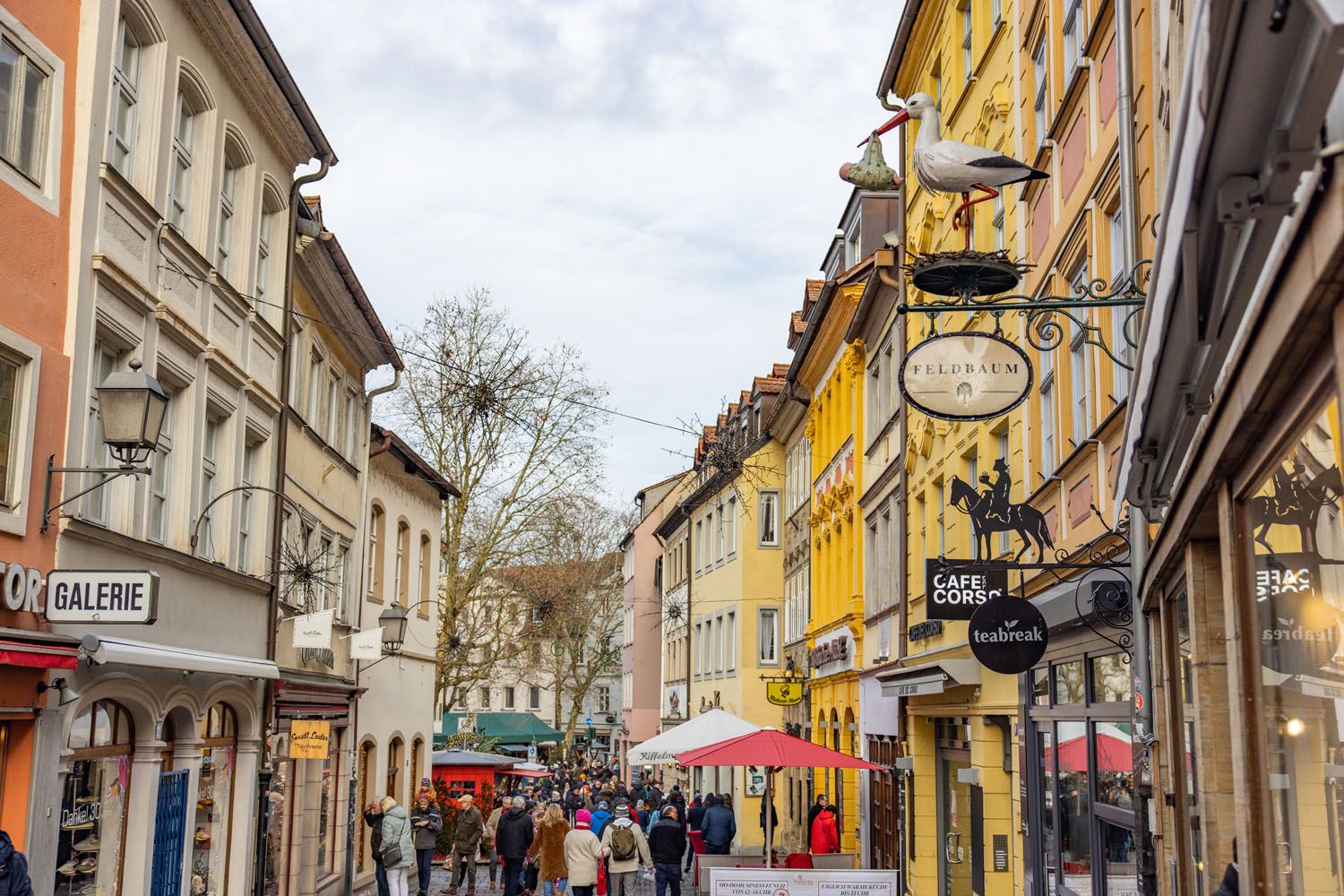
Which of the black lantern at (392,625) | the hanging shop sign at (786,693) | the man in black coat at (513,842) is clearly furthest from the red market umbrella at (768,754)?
the hanging shop sign at (786,693)

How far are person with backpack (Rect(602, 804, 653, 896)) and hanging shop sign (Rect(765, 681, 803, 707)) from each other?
409 inches

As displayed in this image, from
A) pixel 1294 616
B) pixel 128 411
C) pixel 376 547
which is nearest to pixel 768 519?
pixel 376 547

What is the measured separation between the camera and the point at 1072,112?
13.1m

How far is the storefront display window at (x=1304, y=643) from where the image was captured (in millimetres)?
3590

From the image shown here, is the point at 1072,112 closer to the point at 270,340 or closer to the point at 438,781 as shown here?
the point at 270,340

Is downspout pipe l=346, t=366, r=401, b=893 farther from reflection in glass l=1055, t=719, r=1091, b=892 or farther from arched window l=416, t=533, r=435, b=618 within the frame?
reflection in glass l=1055, t=719, r=1091, b=892

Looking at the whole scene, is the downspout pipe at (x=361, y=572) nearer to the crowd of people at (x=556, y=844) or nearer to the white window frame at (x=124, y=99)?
the crowd of people at (x=556, y=844)

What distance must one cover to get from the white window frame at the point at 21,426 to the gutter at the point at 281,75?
5.87 m

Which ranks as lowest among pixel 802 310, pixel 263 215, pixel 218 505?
pixel 218 505

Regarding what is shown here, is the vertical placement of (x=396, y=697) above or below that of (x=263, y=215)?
below

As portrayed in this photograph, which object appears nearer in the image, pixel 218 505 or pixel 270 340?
pixel 218 505

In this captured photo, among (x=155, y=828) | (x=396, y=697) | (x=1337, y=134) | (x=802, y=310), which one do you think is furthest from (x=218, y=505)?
(x=802, y=310)

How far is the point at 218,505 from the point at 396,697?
40.8 feet

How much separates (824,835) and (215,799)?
34.9 ft
